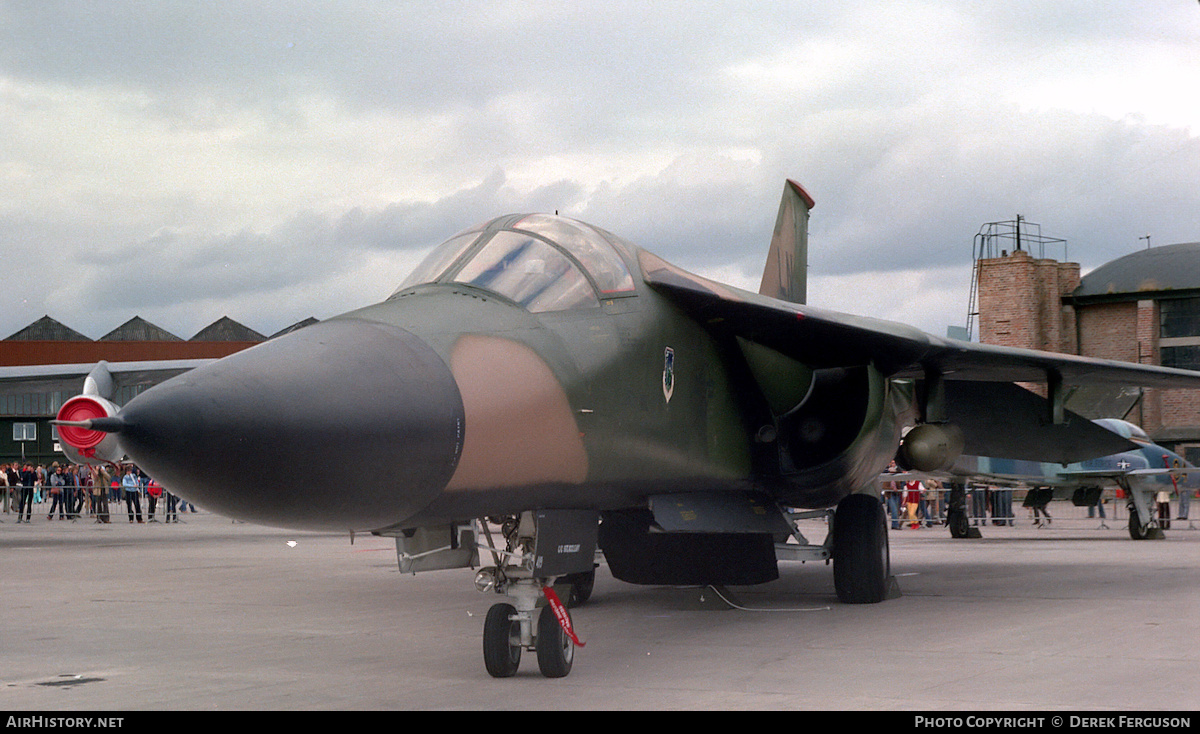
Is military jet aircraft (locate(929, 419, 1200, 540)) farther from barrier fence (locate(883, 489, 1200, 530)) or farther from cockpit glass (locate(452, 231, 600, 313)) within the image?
cockpit glass (locate(452, 231, 600, 313))

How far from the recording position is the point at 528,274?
22.1 feet

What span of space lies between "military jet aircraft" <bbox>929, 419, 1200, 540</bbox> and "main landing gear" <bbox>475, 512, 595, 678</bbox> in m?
14.6

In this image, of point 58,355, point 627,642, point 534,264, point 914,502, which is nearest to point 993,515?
point 914,502

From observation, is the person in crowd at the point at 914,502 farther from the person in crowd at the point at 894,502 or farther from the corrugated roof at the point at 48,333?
the corrugated roof at the point at 48,333

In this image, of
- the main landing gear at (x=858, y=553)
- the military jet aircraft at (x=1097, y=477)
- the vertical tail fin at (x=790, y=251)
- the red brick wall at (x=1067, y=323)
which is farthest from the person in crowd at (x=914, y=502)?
the red brick wall at (x=1067, y=323)

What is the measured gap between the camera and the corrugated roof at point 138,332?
84.9 m

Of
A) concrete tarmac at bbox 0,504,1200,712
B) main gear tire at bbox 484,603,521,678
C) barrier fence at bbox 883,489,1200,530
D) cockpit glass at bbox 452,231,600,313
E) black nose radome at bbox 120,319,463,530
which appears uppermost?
cockpit glass at bbox 452,231,600,313

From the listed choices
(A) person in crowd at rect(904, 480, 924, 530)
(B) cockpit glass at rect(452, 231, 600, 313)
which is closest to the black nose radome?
(B) cockpit glass at rect(452, 231, 600, 313)

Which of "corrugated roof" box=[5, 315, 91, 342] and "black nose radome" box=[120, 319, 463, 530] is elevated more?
"corrugated roof" box=[5, 315, 91, 342]

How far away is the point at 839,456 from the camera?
9312 millimetres

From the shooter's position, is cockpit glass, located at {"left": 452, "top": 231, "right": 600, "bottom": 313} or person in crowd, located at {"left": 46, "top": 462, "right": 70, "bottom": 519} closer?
cockpit glass, located at {"left": 452, "top": 231, "right": 600, "bottom": 313}

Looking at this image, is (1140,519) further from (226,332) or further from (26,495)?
(226,332)

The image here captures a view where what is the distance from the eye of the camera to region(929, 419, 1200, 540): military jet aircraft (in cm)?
2064
